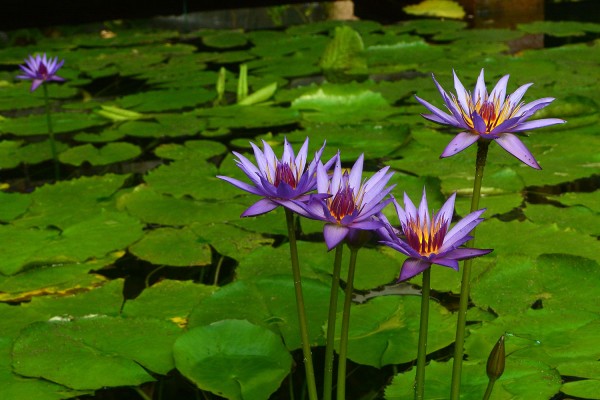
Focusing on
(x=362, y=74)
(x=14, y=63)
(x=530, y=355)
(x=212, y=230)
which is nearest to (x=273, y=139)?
(x=212, y=230)

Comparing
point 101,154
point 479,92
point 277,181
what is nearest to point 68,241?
point 101,154

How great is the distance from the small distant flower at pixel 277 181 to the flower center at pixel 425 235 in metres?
0.11

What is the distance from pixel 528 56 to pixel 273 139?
1.41 metres

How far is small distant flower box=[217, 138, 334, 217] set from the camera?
777mm

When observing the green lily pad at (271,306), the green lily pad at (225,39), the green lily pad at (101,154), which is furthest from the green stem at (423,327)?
the green lily pad at (225,39)

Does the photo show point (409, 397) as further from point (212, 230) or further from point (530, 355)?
point (212, 230)

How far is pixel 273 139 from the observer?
223 cm

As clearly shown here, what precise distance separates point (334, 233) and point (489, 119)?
217mm

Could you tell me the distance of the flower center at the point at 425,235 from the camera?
0.75m

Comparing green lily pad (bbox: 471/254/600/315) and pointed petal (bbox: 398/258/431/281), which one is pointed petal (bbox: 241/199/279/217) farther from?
green lily pad (bbox: 471/254/600/315)

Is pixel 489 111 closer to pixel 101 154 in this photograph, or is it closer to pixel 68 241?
pixel 68 241

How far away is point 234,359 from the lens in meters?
1.10

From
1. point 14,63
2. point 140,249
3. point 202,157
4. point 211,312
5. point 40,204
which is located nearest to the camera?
point 211,312

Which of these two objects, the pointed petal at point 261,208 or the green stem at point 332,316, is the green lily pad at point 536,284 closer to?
the green stem at point 332,316
